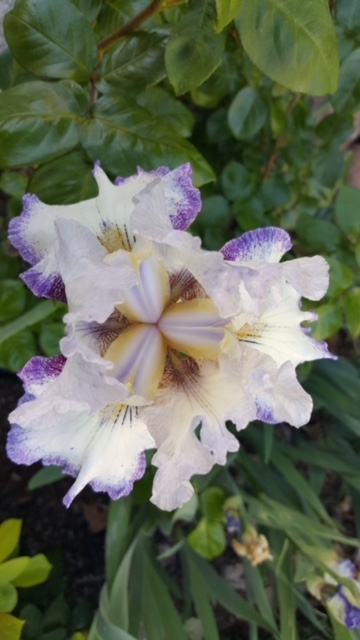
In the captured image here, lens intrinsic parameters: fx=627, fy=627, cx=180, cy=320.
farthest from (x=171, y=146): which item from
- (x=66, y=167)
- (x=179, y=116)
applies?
(x=179, y=116)

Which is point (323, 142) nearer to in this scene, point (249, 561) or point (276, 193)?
point (276, 193)

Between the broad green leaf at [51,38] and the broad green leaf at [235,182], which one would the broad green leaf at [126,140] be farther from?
the broad green leaf at [235,182]

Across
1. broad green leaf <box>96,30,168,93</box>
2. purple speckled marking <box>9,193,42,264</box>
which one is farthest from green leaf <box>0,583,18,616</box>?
broad green leaf <box>96,30,168,93</box>

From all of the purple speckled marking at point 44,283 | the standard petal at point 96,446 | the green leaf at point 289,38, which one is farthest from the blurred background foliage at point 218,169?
the standard petal at point 96,446

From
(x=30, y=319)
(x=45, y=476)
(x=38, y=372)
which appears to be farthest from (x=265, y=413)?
(x=45, y=476)

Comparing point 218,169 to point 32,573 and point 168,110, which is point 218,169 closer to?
point 168,110

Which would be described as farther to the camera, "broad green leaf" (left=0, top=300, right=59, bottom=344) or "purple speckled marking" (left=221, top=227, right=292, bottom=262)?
"broad green leaf" (left=0, top=300, right=59, bottom=344)

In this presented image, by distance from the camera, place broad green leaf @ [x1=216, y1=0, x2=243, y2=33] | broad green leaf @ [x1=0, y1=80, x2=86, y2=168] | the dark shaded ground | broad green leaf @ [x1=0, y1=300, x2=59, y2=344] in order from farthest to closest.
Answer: the dark shaded ground → broad green leaf @ [x1=0, y1=300, x2=59, y2=344] → broad green leaf @ [x1=0, y1=80, x2=86, y2=168] → broad green leaf @ [x1=216, y1=0, x2=243, y2=33]

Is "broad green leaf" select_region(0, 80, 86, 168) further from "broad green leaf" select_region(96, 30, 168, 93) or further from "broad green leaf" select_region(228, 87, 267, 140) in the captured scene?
"broad green leaf" select_region(228, 87, 267, 140)
